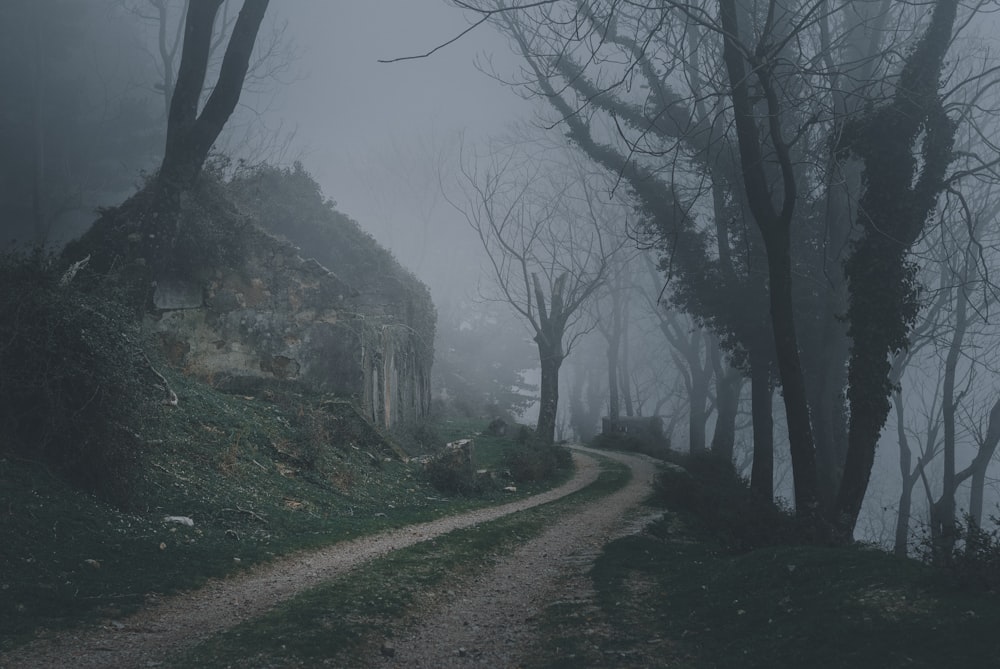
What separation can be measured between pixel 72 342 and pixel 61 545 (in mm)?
2969

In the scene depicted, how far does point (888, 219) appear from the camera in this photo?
11.7 metres

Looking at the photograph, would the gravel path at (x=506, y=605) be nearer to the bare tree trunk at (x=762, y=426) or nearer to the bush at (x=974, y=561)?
the bush at (x=974, y=561)

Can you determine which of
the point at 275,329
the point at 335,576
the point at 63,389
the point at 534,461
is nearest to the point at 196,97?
the point at 275,329

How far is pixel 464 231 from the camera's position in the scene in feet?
310

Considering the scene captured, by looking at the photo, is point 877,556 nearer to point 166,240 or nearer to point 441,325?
point 166,240

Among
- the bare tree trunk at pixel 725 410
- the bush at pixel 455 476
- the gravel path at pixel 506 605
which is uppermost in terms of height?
the bare tree trunk at pixel 725 410

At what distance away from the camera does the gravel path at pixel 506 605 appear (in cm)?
524

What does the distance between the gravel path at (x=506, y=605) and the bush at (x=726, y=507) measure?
1822 mm

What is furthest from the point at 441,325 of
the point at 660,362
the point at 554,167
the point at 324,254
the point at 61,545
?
the point at 61,545

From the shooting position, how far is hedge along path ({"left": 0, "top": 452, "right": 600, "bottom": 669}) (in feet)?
15.8

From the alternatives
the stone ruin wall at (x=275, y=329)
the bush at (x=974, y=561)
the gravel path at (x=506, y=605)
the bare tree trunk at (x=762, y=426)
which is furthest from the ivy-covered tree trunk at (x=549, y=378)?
the bush at (x=974, y=561)

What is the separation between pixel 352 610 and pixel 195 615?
4.48 feet

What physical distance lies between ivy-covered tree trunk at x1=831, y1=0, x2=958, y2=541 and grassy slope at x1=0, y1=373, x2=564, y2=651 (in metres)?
7.60

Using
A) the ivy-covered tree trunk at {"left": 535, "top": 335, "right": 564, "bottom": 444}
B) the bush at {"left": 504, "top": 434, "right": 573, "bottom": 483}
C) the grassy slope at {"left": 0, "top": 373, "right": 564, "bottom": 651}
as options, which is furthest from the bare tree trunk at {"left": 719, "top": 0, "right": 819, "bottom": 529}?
the ivy-covered tree trunk at {"left": 535, "top": 335, "right": 564, "bottom": 444}
